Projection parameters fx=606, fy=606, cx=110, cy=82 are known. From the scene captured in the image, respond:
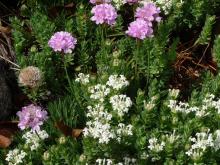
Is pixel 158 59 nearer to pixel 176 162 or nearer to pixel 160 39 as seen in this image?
pixel 160 39

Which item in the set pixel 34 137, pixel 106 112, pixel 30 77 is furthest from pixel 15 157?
pixel 30 77

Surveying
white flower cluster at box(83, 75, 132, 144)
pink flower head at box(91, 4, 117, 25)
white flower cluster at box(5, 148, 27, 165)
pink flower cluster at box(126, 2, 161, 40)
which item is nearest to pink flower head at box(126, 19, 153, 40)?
pink flower cluster at box(126, 2, 161, 40)

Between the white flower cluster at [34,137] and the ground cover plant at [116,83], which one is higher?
the ground cover plant at [116,83]

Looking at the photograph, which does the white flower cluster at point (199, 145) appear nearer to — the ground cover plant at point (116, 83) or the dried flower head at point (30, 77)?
the ground cover plant at point (116, 83)

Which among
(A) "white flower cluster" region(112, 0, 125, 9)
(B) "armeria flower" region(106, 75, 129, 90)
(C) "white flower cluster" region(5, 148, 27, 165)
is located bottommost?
(C) "white flower cluster" region(5, 148, 27, 165)

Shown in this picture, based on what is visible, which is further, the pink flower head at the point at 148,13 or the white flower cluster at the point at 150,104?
the pink flower head at the point at 148,13

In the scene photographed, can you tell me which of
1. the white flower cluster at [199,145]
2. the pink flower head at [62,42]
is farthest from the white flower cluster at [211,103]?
the pink flower head at [62,42]

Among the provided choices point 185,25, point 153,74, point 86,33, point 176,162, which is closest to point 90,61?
point 86,33

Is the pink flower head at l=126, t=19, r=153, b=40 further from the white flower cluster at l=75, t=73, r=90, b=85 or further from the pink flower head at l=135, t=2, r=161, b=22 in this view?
the white flower cluster at l=75, t=73, r=90, b=85
